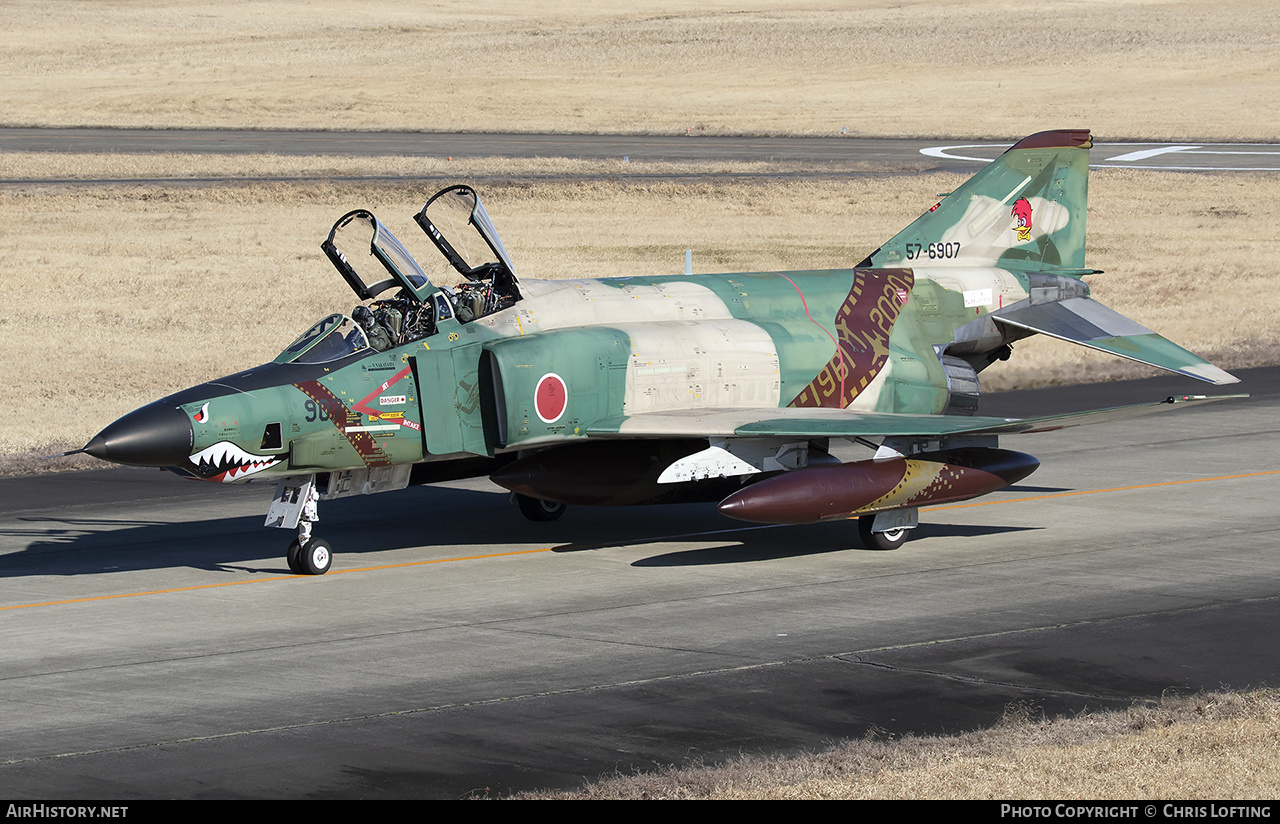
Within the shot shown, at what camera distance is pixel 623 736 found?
10297 mm

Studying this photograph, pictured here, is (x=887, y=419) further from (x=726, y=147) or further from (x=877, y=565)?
(x=726, y=147)

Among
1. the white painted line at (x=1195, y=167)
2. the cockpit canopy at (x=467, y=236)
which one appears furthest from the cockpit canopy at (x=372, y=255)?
the white painted line at (x=1195, y=167)

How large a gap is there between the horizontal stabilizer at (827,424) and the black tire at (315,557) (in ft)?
9.35

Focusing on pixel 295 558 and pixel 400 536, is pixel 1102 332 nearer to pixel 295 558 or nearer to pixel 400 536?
pixel 400 536

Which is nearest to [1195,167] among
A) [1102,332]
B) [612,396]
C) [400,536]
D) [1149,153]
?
[1149,153]

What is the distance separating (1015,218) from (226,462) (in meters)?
10.6

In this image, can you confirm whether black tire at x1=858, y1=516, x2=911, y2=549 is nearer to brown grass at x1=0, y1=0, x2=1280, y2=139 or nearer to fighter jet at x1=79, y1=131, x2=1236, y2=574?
fighter jet at x1=79, y1=131, x2=1236, y2=574

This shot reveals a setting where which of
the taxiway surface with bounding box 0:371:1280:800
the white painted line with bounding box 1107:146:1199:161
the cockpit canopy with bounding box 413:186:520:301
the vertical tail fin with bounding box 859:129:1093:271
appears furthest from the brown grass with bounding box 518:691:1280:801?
the white painted line with bounding box 1107:146:1199:161

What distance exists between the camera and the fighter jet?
14.7 m

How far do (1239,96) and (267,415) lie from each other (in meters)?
70.4

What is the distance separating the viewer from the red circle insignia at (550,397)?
1554 cm

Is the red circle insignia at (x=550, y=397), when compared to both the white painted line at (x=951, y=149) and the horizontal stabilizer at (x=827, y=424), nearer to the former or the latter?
the horizontal stabilizer at (x=827, y=424)

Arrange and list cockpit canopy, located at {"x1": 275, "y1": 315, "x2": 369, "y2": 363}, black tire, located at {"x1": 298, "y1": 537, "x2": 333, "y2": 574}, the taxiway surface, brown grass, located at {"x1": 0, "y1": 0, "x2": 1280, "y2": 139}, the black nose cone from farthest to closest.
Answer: brown grass, located at {"x1": 0, "y1": 0, "x2": 1280, "y2": 139}
black tire, located at {"x1": 298, "y1": 537, "x2": 333, "y2": 574}
cockpit canopy, located at {"x1": 275, "y1": 315, "x2": 369, "y2": 363}
the black nose cone
the taxiway surface

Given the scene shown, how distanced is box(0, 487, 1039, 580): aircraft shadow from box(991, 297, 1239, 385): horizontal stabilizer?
2687 millimetres
